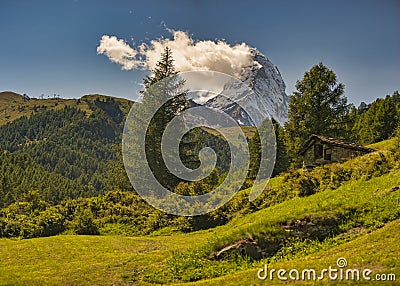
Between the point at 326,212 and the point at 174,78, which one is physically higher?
the point at 174,78

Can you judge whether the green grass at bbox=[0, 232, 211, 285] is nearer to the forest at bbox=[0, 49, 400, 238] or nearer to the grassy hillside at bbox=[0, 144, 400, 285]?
the grassy hillside at bbox=[0, 144, 400, 285]

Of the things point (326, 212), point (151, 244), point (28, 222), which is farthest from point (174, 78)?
point (326, 212)

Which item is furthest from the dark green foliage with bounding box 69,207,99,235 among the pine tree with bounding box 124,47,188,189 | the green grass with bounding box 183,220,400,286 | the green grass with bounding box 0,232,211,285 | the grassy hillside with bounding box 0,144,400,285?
the green grass with bounding box 183,220,400,286

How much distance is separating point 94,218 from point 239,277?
1914cm

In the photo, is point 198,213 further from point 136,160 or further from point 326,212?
point 136,160

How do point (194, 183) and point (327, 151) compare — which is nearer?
point (194, 183)

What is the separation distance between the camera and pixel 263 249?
13.8 meters

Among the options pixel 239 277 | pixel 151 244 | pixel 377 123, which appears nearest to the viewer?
pixel 239 277

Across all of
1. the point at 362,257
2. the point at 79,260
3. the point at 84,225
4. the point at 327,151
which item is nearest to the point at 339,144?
the point at 327,151

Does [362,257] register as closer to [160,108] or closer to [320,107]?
[160,108]

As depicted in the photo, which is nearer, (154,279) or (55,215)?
(154,279)

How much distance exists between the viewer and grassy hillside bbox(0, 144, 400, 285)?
11023mm

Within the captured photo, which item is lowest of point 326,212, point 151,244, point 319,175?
point 151,244

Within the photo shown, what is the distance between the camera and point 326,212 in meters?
14.9
